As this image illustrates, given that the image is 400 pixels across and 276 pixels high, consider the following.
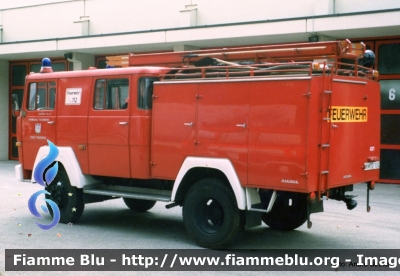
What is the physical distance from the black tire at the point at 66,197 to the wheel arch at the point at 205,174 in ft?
6.68

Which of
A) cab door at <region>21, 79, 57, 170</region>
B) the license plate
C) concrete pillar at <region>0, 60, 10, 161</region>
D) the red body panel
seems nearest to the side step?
the red body panel

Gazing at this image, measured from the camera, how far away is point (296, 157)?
7.34m

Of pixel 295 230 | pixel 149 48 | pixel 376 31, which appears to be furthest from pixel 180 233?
pixel 149 48

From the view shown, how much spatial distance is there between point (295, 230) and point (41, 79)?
4908 millimetres

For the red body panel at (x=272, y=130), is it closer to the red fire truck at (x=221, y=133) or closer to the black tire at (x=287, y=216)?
the red fire truck at (x=221, y=133)

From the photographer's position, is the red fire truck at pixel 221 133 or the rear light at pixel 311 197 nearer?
the rear light at pixel 311 197

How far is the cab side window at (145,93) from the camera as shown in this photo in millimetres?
8977

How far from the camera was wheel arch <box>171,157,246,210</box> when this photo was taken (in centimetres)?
780

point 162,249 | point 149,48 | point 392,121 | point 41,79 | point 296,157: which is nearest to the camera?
point 296,157

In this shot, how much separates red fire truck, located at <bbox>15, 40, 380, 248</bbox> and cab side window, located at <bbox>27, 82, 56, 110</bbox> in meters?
0.04

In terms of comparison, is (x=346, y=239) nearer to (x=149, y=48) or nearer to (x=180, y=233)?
(x=180, y=233)

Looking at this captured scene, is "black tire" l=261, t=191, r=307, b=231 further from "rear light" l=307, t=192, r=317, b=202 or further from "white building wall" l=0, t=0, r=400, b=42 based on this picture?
"white building wall" l=0, t=0, r=400, b=42

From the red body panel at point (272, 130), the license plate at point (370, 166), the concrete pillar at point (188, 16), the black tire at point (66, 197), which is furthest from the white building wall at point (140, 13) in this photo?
the black tire at point (66, 197)

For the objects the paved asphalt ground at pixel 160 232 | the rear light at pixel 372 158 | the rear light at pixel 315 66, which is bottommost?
the paved asphalt ground at pixel 160 232
